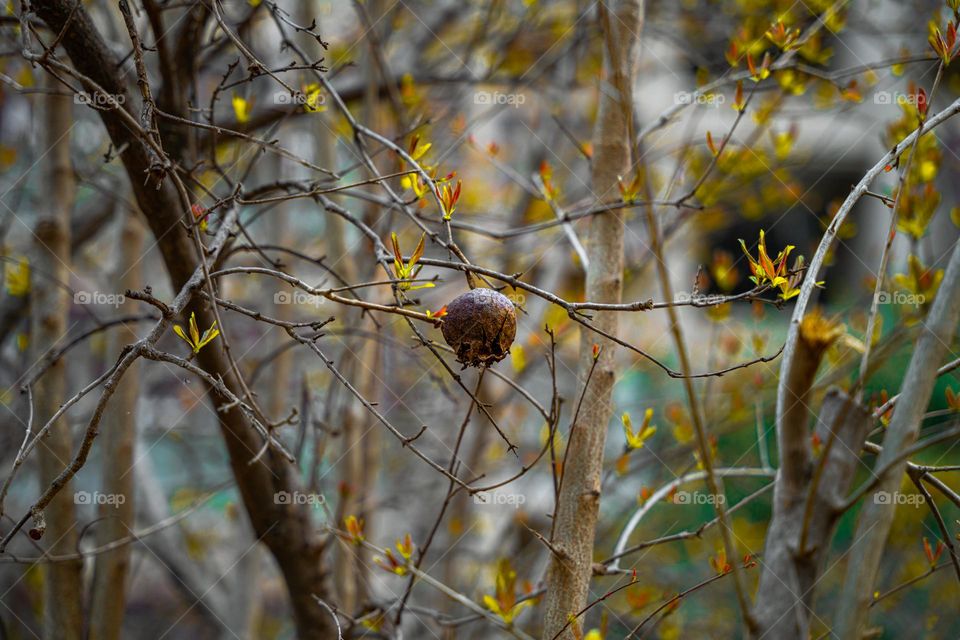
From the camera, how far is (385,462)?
20.5ft

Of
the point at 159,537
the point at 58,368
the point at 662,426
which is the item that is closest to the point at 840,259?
the point at 662,426

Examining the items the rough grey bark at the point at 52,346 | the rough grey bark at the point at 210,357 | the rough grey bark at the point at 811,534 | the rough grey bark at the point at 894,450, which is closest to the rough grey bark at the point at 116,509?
the rough grey bark at the point at 52,346

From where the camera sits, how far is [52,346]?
2717 millimetres

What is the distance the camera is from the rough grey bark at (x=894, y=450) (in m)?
1.22

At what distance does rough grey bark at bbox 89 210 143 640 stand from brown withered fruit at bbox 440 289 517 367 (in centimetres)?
148

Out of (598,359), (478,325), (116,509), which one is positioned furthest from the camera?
(116,509)

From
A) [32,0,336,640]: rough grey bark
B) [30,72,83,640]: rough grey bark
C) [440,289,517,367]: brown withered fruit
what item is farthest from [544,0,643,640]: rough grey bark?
[30,72,83,640]: rough grey bark

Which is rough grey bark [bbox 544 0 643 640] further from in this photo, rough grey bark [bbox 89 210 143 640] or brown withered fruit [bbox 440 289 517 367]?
rough grey bark [bbox 89 210 143 640]

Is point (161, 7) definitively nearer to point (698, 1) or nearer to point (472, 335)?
point (472, 335)

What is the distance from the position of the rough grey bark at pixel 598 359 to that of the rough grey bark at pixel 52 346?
1.62 meters

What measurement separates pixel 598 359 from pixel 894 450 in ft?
2.81

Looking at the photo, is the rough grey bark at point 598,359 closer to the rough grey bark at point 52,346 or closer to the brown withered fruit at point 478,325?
the brown withered fruit at point 478,325

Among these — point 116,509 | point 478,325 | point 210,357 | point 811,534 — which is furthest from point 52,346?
point 811,534

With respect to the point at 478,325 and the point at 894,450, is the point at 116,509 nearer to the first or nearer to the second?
the point at 478,325
